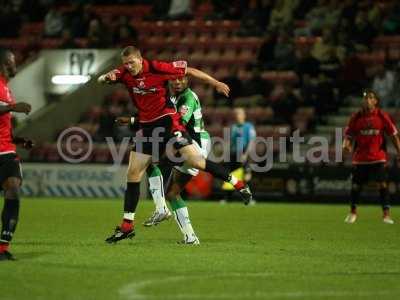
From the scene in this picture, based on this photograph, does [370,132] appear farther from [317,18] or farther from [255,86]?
[317,18]

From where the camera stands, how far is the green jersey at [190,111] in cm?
1337

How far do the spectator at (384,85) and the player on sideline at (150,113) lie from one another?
1382cm

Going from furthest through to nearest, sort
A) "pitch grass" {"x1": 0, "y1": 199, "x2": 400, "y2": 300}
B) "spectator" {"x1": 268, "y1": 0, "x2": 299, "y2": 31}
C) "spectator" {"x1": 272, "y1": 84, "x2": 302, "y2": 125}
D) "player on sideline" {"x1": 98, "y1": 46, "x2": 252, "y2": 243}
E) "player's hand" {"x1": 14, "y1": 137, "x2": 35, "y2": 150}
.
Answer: "spectator" {"x1": 268, "y1": 0, "x2": 299, "y2": 31} → "spectator" {"x1": 272, "y1": 84, "x2": 302, "y2": 125} → "player on sideline" {"x1": 98, "y1": 46, "x2": 252, "y2": 243} → "player's hand" {"x1": 14, "y1": 137, "x2": 35, "y2": 150} → "pitch grass" {"x1": 0, "y1": 199, "x2": 400, "y2": 300}

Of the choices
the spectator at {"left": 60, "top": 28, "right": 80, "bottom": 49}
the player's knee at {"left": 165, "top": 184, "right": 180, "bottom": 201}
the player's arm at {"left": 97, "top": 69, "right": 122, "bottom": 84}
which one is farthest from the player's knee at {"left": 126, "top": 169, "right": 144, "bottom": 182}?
the spectator at {"left": 60, "top": 28, "right": 80, "bottom": 49}

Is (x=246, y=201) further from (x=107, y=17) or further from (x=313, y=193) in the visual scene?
(x=107, y=17)

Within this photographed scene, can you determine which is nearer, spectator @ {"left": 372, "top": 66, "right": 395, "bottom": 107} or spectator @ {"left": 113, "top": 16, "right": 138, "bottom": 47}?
spectator @ {"left": 372, "top": 66, "right": 395, "bottom": 107}

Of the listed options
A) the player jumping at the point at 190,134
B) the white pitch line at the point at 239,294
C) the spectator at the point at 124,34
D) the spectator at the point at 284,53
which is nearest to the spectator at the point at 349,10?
the spectator at the point at 284,53

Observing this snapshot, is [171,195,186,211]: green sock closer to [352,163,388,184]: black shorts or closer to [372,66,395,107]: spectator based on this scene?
[352,163,388,184]: black shorts

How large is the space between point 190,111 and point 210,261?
3531 millimetres

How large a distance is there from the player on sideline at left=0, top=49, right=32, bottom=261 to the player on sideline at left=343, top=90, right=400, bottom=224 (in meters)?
8.62

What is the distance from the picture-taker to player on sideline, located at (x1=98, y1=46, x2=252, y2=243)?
39.7 feet

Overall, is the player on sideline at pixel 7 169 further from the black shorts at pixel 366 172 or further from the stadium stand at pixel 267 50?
the stadium stand at pixel 267 50

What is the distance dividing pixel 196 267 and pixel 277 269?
0.79 meters

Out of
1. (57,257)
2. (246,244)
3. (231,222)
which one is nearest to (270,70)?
(231,222)
